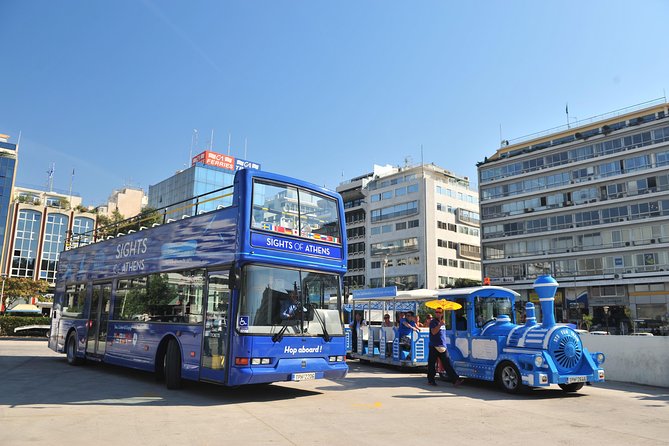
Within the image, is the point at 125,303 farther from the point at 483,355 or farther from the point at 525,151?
the point at 525,151

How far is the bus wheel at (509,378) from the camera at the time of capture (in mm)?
11945

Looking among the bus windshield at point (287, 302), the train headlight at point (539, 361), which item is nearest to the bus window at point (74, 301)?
the bus windshield at point (287, 302)

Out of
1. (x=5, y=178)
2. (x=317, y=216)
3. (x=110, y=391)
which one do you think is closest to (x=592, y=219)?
(x=317, y=216)

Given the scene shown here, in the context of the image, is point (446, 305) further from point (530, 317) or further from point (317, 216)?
point (317, 216)

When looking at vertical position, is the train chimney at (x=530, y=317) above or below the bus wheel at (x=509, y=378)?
above

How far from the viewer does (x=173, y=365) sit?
11.5 meters

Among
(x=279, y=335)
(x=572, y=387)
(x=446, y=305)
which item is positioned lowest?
(x=572, y=387)

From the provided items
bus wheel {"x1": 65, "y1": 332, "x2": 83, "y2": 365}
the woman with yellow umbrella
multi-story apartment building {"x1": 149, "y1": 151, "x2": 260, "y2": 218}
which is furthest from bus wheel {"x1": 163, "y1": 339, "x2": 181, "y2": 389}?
multi-story apartment building {"x1": 149, "y1": 151, "x2": 260, "y2": 218}

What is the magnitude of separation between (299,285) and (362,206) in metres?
71.2

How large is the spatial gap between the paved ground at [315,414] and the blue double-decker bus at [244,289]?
2.42ft

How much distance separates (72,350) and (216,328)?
9.07 m

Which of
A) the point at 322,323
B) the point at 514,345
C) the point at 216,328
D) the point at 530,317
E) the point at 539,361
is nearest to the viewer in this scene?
the point at 216,328

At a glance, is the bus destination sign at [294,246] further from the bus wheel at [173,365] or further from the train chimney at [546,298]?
the train chimney at [546,298]

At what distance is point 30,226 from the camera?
81438 millimetres
